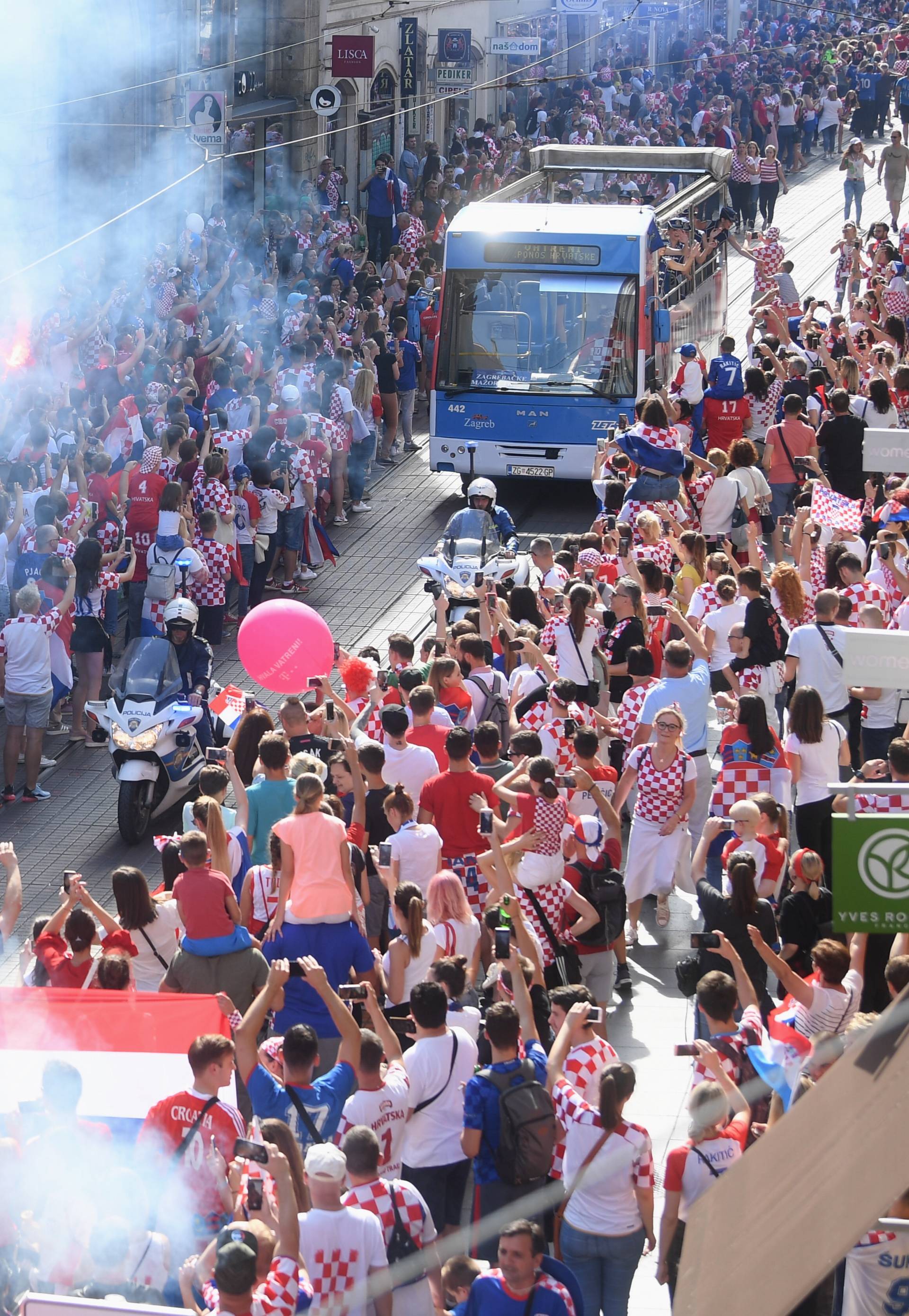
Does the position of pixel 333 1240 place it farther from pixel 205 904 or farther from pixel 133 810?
pixel 133 810

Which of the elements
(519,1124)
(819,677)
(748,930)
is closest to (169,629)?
(819,677)

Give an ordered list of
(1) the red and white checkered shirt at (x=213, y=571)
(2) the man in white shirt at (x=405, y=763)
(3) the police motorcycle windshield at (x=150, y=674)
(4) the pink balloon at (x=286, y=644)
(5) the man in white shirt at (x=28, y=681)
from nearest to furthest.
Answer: (2) the man in white shirt at (x=405, y=763), (4) the pink balloon at (x=286, y=644), (5) the man in white shirt at (x=28, y=681), (3) the police motorcycle windshield at (x=150, y=674), (1) the red and white checkered shirt at (x=213, y=571)

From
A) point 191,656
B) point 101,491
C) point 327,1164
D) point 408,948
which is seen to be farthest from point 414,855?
point 101,491

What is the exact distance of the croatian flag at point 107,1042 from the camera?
20.0 feet

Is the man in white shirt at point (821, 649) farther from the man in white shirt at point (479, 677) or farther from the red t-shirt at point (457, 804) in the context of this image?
the red t-shirt at point (457, 804)

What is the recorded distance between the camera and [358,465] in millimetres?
18344

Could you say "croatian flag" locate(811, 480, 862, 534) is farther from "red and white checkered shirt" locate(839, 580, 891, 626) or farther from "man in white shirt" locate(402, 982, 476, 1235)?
"man in white shirt" locate(402, 982, 476, 1235)

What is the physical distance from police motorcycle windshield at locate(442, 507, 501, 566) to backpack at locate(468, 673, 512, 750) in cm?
381

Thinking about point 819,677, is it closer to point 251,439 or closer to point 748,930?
point 748,930

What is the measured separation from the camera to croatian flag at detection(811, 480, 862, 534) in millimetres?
11766

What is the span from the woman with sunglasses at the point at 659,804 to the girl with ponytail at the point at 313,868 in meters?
1.74

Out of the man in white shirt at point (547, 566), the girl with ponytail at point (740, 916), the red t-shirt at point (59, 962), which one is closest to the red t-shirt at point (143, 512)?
the man in white shirt at point (547, 566)

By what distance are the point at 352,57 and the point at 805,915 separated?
24447 millimetres

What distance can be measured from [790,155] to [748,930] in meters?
34.2
